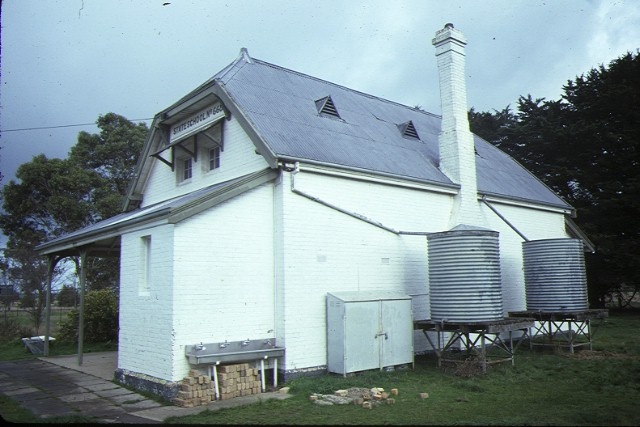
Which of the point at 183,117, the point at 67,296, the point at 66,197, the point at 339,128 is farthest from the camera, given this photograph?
the point at 67,296

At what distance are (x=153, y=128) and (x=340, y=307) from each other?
7.90m

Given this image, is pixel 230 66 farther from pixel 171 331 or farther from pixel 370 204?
pixel 171 331

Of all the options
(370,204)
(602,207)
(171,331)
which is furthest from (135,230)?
(602,207)

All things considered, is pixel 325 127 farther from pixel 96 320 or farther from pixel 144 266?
pixel 96 320

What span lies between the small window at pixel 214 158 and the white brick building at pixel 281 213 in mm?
29

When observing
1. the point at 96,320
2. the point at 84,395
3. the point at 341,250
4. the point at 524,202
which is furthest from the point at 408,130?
the point at 96,320

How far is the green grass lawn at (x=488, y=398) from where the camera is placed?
7.64m

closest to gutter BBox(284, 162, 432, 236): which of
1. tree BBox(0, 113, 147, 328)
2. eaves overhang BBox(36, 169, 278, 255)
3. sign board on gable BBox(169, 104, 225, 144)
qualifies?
eaves overhang BBox(36, 169, 278, 255)

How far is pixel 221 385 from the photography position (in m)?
9.71

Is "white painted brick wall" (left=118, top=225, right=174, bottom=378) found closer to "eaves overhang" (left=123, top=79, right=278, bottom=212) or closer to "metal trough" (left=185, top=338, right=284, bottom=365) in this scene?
"metal trough" (left=185, top=338, right=284, bottom=365)

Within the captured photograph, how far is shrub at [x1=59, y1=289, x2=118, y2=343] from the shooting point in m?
18.5

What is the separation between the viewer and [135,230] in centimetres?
1127

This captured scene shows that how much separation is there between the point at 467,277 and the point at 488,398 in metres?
3.10

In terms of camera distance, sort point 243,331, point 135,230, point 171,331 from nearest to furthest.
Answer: point 171,331 → point 243,331 → point 135,230
